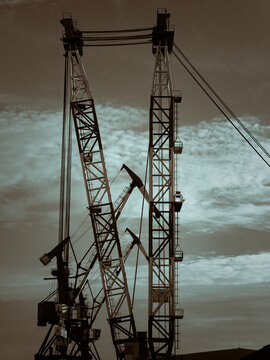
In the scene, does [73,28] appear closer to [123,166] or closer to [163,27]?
[163,27]

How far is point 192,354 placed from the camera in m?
66.3

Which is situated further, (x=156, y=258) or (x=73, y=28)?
(x=73, y=28)

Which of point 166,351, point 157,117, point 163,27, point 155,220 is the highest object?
point 163,27

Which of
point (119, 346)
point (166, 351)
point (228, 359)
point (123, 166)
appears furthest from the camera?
point (228, 359)

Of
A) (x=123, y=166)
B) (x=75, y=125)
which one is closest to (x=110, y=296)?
(x=123, y=166)

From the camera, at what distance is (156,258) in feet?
138

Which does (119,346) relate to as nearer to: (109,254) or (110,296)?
(110,296)

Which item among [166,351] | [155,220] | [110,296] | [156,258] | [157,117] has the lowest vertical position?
[166,351]

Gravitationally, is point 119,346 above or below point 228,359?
above

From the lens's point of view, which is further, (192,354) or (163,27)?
(192,354)

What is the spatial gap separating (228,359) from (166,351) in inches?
985

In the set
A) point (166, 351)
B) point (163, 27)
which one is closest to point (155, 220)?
point (166, 351)

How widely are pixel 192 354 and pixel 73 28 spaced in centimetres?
4224

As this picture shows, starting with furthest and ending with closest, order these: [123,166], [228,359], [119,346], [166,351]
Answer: [228,359] → [123,166] → [119,346] → [166,351]
